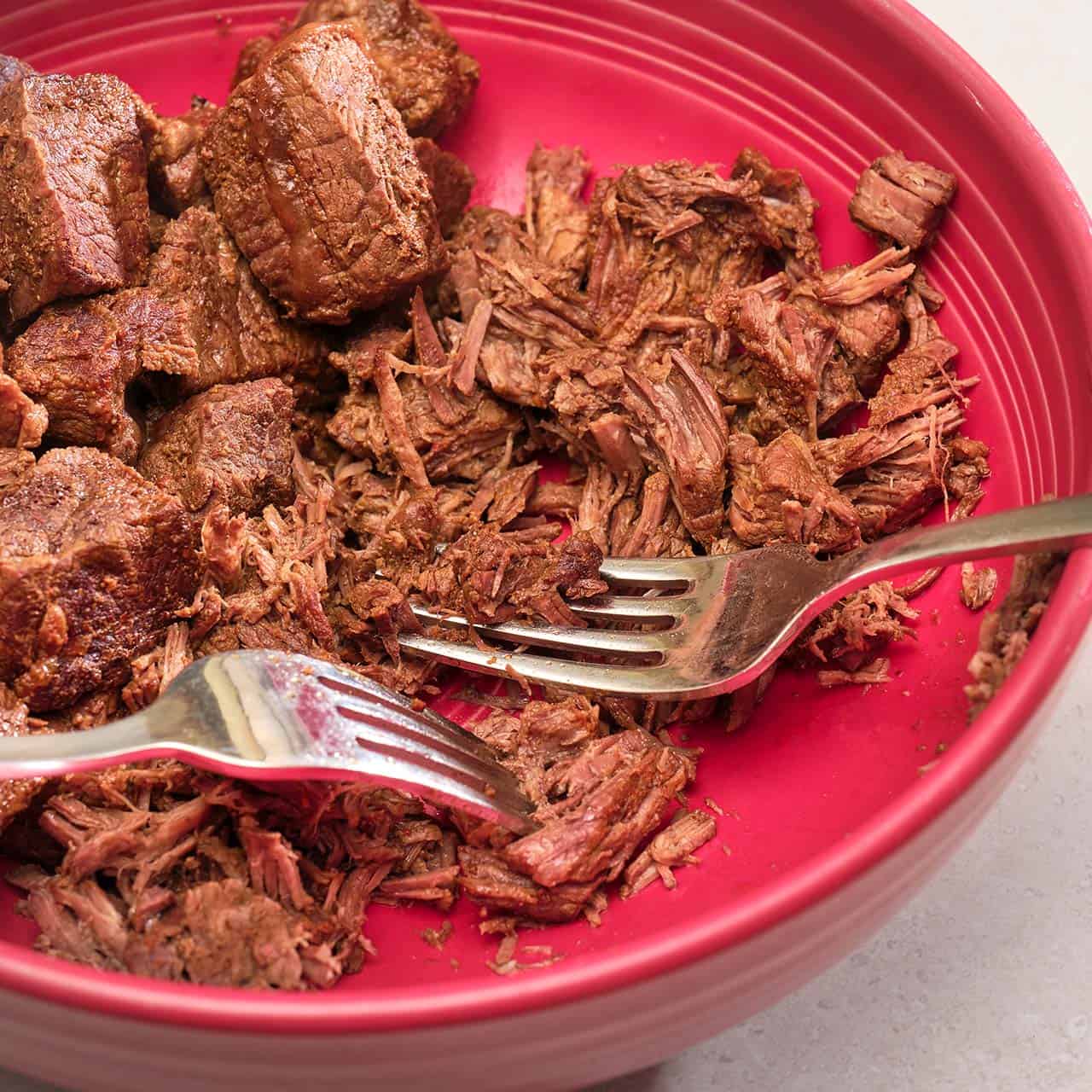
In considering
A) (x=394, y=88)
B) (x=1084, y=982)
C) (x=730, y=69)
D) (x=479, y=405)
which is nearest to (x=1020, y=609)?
(x=1084, y=982)

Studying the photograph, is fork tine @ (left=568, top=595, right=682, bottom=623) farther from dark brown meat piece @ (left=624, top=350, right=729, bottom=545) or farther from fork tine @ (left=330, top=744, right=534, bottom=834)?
fork tine @ (left=330, top=744, right=534, bottom=834)

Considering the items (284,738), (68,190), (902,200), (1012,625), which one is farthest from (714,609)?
(68,190)

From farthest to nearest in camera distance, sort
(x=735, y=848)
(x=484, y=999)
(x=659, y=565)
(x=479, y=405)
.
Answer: (x=479, y=405) < (x=659, y=565) < (x=735, y=848) < (x=484, y=999)

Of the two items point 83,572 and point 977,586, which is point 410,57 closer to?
point 83,572

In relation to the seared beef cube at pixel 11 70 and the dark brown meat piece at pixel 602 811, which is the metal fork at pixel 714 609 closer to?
the dark brown meat piece at pixel 602 811

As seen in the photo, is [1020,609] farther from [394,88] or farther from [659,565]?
[394,88]

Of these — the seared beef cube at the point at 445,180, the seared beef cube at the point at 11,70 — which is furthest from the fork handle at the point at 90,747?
the seared beef cube at the point at 11,70
